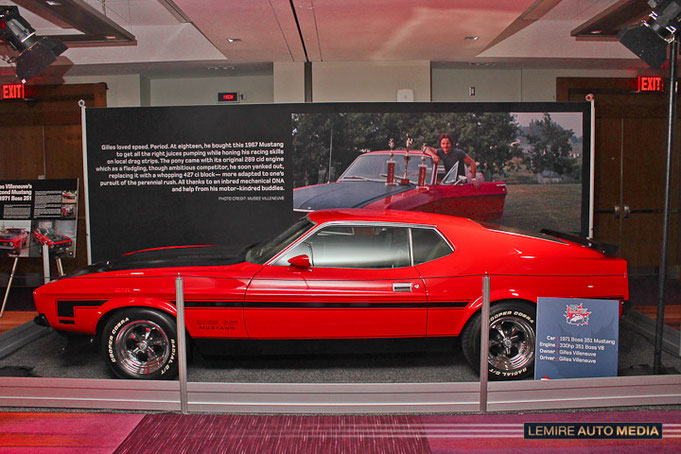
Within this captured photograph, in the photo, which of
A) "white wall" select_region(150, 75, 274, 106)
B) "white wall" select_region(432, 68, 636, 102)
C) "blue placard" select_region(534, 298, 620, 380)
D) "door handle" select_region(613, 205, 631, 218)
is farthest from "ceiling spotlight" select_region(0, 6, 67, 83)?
"door handle" select_region(613, 205, 631, 218)

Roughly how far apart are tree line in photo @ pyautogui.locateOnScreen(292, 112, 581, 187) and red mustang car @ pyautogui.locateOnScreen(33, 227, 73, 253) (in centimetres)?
268

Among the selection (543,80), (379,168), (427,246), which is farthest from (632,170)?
(427,246)

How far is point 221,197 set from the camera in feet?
20.1

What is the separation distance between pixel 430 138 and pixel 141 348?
12.7 feet

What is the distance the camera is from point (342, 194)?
602 centimetres

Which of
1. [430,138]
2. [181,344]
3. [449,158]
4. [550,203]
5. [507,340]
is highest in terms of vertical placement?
[430,138]

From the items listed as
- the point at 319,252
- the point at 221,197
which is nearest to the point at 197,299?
the point at 319,252

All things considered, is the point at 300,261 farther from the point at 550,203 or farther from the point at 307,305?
the point at 550,203

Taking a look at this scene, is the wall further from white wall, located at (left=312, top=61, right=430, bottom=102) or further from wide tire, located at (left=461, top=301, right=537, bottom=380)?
wide tire, located at (left=461, top=301, right=537, bottom=380)

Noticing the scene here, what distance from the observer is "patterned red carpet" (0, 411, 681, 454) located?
2.86 metres

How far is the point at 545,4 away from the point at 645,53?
8.28 feet

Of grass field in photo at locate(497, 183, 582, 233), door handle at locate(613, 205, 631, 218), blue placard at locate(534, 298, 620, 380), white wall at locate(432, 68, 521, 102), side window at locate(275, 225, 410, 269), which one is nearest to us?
blue placard at locate(534, 298, 620, 380)

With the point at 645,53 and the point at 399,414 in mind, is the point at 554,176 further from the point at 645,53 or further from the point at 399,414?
the point at 399,414

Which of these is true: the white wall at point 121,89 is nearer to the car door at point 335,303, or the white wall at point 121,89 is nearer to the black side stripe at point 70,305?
the black side stripe at point 70,305
